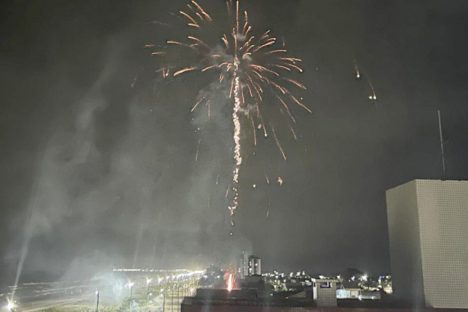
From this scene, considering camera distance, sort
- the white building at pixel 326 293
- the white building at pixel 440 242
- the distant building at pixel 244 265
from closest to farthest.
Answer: the white building at pixel 440 242
the white building at pixel 326 293
the distant building at pixel 244 265

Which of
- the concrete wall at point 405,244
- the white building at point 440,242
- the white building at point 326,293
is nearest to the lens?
the white building at point 440,242

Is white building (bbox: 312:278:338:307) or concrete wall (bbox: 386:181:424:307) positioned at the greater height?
concrete wall (bbox: 386:181:424:307)

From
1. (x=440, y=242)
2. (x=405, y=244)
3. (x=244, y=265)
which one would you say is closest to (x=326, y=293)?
(x=405, y=244)

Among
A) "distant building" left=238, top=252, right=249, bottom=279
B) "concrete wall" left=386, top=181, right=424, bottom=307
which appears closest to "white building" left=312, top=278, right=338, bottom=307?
"concrete wall" left=386, top=181, right=424, bottom=307

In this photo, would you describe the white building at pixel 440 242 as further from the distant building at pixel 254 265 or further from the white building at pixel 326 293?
the distant building at pixel 254 265

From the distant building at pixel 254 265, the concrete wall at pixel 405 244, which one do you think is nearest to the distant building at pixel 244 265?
the distant building at pixel 254 265

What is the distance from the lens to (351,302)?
2072cm

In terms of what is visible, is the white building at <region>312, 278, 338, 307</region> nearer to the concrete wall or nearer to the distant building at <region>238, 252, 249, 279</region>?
the concrete wall

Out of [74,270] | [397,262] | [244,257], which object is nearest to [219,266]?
[244,257]

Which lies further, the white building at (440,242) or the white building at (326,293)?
the white building at (326,293)

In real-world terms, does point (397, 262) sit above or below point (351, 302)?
above

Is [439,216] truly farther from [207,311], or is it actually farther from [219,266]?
[219,266]

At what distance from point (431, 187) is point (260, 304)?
8625 mm

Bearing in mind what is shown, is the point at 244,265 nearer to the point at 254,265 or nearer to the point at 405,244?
the point at 254,265
